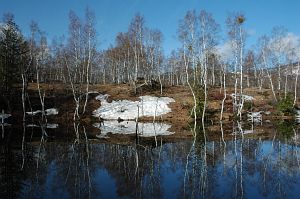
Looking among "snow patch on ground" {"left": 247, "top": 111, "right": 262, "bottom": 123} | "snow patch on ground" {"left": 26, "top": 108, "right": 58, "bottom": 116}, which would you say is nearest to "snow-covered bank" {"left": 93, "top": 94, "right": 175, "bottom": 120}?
"snow patch on ground" {"left": 26, "top": 108, "right": 58, "bottom": 116}

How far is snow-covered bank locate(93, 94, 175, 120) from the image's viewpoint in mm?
50875

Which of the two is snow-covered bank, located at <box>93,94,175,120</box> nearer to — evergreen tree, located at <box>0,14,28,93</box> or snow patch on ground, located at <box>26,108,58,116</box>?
snow patch on ground, located at <box>26,108,58,116</box>

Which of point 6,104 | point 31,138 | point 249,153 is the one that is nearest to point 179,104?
point 6,104

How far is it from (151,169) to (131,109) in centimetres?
3558

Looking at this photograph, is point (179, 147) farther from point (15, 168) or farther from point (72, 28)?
point (72, 28)

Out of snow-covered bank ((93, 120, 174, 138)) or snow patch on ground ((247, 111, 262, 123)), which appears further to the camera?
snow patch on ground ((247, 111, 262, 123))

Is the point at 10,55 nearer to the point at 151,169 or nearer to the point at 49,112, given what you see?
the point at 49,112

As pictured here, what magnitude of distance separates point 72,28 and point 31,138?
21.7 metres

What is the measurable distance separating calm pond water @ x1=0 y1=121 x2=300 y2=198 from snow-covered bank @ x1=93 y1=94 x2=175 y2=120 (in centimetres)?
2417

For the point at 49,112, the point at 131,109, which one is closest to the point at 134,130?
the point at 131,109

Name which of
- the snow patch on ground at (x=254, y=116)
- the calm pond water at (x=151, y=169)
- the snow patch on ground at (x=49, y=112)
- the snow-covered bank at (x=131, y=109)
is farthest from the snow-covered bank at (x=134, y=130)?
the snow patch on ground at (x=254, y=116)

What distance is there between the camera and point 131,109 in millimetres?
52344

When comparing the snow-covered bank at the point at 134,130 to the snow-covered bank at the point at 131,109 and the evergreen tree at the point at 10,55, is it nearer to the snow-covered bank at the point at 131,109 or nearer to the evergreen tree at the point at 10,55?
the snow-covered bank at the point at 131,109

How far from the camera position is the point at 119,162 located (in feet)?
60.8
